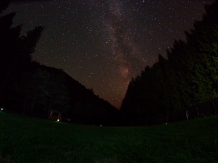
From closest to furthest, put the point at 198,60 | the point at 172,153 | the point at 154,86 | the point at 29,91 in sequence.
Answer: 1. the point at 172,153
2. the point at 198,60
3. the point at 154,86
4. the point at 29,91

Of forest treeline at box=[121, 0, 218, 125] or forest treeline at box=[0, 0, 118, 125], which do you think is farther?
forest treeline at box=[0, 0, 118, 125]

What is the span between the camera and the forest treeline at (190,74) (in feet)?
98.1

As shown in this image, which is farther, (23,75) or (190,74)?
(23,75)

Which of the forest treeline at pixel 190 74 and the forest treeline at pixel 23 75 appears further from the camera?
the forest treeline at pixel 23 75

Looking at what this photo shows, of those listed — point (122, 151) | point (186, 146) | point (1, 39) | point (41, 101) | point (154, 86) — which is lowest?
point (122, 151)

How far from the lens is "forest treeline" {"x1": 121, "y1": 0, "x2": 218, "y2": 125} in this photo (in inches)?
1177

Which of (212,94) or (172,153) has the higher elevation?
(212,94)

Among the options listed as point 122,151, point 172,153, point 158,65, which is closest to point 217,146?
point 172,153

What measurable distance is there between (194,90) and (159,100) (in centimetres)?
1339

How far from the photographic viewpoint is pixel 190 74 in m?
34.5

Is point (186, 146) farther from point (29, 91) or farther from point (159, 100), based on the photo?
point (29, 91)

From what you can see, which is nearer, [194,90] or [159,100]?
[194,90]

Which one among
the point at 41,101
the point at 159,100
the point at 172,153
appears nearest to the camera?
the point at 172,153

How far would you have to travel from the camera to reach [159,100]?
4619 centimetres
